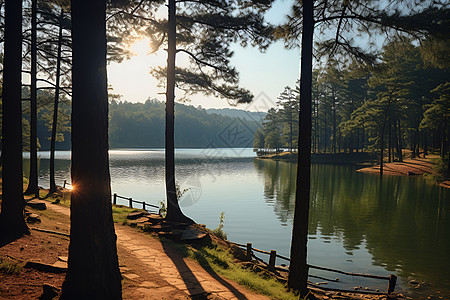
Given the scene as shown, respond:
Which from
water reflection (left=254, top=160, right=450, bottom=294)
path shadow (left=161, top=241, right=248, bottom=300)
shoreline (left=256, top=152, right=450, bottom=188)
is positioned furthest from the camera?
shoreline (left=256, top=152, right=450, bottom=188)

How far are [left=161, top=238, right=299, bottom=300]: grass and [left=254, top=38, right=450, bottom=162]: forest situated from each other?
6.38 m

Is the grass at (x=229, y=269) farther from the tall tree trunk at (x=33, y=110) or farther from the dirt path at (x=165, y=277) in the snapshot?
the tall tree trunk at (x=33, y=110)

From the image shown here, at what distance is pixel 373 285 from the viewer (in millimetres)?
10203

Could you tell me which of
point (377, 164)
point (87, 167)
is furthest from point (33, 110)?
point (377, 164)

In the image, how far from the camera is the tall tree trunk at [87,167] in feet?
14.6

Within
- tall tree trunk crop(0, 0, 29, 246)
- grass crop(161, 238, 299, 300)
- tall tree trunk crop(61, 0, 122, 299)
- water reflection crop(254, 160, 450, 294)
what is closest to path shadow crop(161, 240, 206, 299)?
grass crop(161, 238, 299, 300)

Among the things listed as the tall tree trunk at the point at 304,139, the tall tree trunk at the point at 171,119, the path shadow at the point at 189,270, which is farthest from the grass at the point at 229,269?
the tall tree trunk at the point at 171,119

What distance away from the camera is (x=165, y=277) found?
6.49 m

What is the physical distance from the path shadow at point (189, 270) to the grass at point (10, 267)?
3.03 meters

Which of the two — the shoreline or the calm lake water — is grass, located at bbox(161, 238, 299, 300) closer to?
the calm lake water

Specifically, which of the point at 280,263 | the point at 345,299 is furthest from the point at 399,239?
the point at 345,299

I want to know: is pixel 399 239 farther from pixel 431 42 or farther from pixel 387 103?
pixel 387 103

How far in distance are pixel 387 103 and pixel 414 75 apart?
7.44m

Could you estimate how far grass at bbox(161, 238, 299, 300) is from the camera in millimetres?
7094
